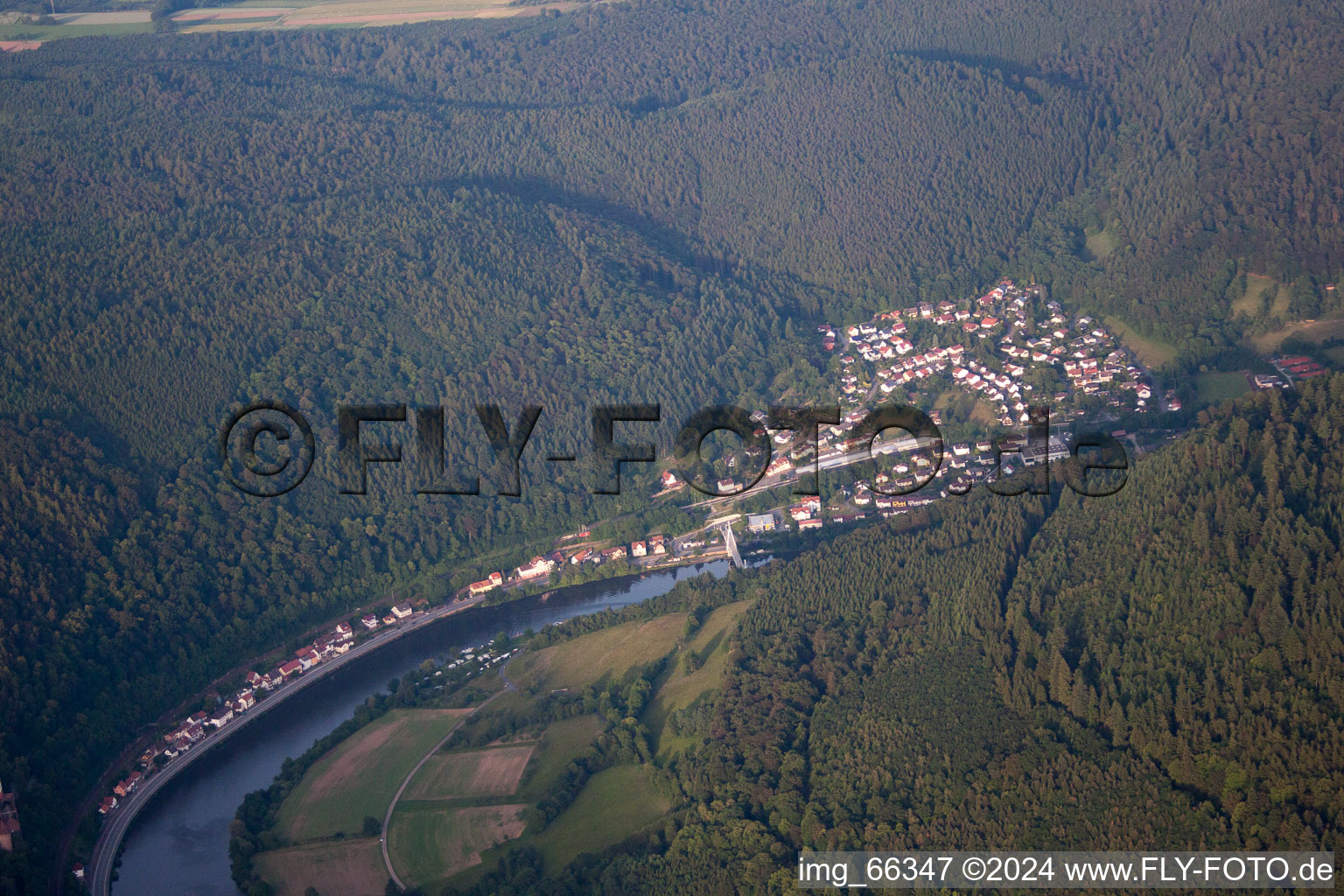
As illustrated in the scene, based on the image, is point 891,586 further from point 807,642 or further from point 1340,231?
point 1340,231

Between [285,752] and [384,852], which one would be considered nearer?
[384,852]

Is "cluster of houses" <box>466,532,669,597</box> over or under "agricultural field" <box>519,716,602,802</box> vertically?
over

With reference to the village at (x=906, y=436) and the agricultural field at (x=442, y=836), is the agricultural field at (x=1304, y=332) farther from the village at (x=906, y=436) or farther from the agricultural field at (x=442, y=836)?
the agricultural field at (x=442, y=836)

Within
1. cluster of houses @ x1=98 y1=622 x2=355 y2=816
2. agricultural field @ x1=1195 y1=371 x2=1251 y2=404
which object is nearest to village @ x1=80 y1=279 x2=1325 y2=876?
cluster of houses @ x1=98 y1=622 x2=355 y2=816

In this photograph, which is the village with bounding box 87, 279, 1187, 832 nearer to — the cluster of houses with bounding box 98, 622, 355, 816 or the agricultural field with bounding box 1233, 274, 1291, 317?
the cluster of houses with bounding box 98, 622, 355, 816

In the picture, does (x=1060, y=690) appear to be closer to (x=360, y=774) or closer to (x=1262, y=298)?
(x=360, y=774)

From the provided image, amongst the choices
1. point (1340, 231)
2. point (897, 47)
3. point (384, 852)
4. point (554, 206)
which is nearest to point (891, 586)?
point (384, 852)

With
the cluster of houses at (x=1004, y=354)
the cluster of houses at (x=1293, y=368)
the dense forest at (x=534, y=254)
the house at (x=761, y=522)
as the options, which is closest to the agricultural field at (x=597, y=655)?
the dense forest at (x=534, y=254)
